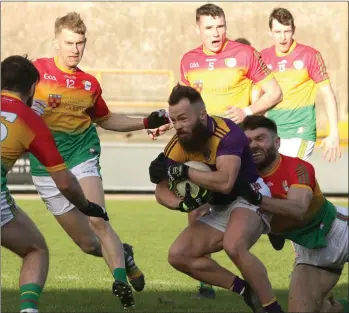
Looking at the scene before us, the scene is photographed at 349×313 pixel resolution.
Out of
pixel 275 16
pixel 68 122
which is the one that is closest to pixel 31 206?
pixel 275 16

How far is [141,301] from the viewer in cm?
912

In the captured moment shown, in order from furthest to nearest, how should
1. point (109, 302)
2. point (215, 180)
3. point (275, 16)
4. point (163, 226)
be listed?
1. point (163, 226)
2. point (275, 16)
3. point (109, 302)
4. point (215, 180)

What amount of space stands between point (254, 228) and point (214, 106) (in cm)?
244

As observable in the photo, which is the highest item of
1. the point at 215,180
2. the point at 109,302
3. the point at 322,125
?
the point at 215,180

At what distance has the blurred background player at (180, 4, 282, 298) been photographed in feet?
32.2

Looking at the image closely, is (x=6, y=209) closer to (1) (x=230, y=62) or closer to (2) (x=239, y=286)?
(2) (x=239, y=286)

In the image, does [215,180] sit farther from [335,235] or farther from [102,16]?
[102,16]

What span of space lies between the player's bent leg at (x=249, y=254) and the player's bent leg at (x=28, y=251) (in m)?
1.32

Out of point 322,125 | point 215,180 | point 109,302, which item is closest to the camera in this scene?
point 215,180

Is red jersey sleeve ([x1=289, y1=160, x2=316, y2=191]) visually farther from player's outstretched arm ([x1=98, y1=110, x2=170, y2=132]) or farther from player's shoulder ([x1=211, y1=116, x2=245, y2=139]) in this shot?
player's outstretched arm ([x1=98, y1=110, x2=170, y2=132])

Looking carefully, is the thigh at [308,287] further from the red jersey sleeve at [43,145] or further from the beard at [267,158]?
the red jersey sleeve at [43,145]

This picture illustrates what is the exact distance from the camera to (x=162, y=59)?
32031mm

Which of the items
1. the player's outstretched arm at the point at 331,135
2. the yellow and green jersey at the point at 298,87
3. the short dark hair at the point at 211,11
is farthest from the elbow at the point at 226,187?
the yellow and green jersey at the point at 298,87

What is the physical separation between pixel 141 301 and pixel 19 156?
2713mm
